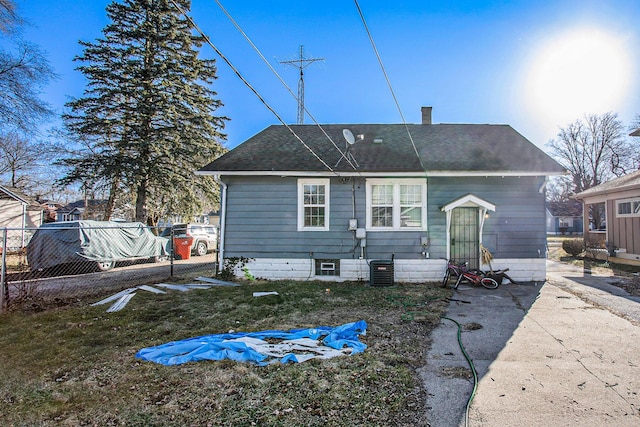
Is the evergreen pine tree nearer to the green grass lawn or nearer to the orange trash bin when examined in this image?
the orange trash bin

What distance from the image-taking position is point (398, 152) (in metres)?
10.1

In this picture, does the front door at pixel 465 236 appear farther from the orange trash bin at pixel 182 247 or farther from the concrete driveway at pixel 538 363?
the orange trash bin at pixel 182 247

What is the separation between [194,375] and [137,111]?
1719cm

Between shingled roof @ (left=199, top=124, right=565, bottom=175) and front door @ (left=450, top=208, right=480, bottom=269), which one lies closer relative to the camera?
shingled roof @ (left=199, top=124, right=565, bottom=175)

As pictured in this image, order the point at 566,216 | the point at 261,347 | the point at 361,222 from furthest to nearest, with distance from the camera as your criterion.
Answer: the point at 566,216 → the point at 361,222 → the point at 261,347

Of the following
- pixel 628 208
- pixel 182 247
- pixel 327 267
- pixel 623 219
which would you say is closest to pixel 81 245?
pixel 182 247

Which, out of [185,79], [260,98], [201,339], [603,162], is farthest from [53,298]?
[603,162]

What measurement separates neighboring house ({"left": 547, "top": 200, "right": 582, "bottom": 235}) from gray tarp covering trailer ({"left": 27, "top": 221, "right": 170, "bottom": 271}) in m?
48.8

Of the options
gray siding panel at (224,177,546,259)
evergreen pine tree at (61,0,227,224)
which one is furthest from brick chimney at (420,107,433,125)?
evergreen pine tree at (61,0,227,224)

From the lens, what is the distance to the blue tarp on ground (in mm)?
3887

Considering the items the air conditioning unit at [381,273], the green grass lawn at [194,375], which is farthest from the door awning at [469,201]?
the green grass lawn at [194,375]

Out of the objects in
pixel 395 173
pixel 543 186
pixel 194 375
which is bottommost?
pixel 194 375

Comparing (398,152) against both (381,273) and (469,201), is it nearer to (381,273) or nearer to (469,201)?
(469,201)

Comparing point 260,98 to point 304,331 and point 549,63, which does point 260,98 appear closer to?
point 304,331
